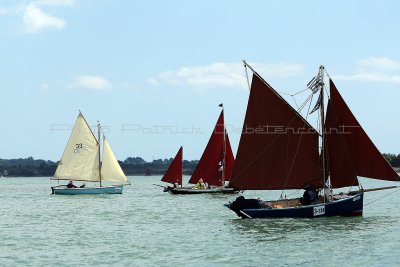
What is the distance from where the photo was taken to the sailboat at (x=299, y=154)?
44.3 meters

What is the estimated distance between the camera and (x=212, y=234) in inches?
1615

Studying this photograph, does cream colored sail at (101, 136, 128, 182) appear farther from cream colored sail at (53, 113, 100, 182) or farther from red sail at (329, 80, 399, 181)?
red sail at (329, 80, 399, 181)

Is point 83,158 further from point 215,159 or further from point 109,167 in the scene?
point 215,159

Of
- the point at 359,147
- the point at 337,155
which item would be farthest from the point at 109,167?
the point at 359,147

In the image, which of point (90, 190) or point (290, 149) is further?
point (90, 190)

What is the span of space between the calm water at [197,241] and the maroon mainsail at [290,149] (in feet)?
8.72

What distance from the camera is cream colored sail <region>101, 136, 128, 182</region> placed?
281ft

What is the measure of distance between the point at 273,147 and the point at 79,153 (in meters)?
42.9

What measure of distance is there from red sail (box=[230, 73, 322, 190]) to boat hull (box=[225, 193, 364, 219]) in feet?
4.64

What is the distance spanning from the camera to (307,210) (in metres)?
44.0

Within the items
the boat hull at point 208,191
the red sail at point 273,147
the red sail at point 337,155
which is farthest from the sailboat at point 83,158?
the red sail at point 337,155

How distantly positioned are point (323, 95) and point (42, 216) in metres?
25.6

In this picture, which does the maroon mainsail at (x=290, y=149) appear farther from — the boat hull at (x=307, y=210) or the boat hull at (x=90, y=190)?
the boat hull at (x=90, y=190)

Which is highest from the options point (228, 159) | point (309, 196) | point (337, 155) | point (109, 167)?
point (228, 159)
